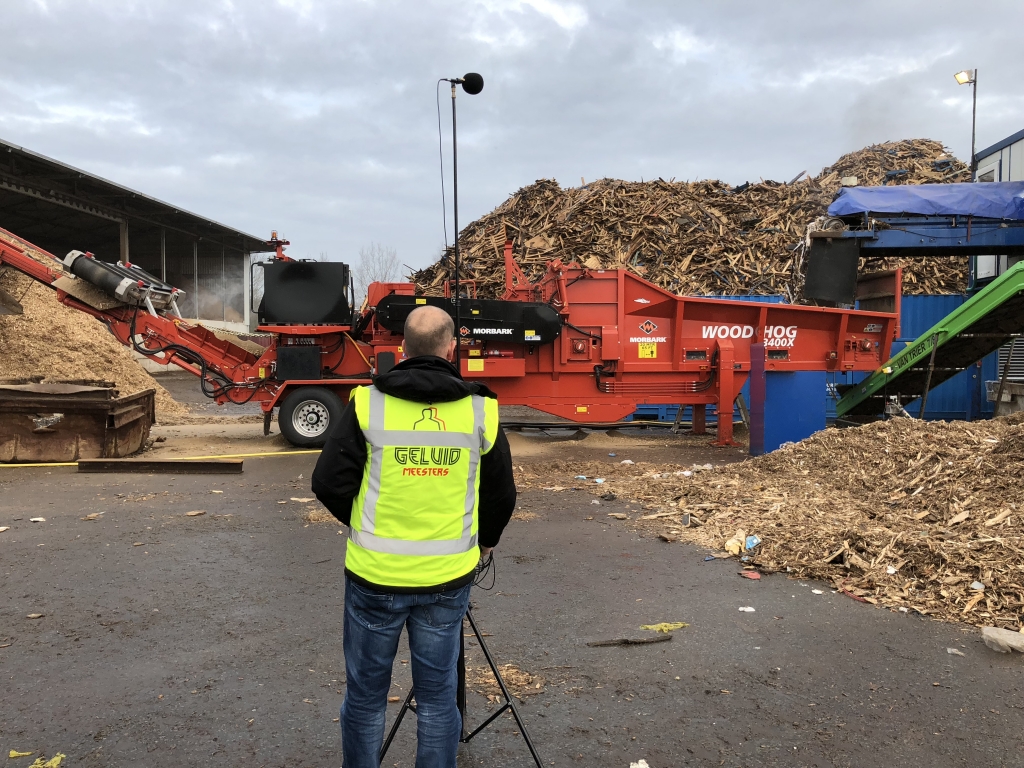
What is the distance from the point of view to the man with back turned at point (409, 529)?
2434 millimetres

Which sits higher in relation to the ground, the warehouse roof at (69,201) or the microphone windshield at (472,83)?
the warehouse roof at (69,201)

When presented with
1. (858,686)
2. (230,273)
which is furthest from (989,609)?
(230,273)

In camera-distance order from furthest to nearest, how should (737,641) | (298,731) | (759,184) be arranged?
(759,184) → (737,641) → (298,731)

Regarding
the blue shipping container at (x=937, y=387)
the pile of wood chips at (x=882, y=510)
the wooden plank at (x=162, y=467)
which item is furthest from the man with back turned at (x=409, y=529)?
the blue shipping container at (x=937, y=387)

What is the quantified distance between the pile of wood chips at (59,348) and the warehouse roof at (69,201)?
385 cm

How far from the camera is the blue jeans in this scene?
8.04ft

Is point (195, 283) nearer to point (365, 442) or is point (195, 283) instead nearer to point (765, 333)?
point (765, 333)

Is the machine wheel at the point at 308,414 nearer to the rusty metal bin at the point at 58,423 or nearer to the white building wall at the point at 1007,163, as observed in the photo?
the rusty metal bin at the point at 58,423

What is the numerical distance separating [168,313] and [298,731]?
33.0 feet

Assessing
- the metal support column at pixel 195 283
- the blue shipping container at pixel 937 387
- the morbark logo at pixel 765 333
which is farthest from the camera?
→ the metal support column at pixel 195 283

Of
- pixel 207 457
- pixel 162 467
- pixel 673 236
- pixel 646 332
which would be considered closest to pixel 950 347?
pixel 646 332

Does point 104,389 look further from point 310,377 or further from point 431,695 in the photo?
point 431,695

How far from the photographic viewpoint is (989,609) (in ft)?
14.8

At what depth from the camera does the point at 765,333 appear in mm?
11492
